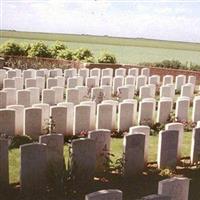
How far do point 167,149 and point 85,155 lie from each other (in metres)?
1.78

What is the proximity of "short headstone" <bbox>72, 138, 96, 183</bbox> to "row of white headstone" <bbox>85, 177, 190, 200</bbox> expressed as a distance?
2.23 metres

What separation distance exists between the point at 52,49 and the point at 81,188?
18987 mm

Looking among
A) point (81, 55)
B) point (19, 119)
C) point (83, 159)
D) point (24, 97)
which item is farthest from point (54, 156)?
point (81, 55)

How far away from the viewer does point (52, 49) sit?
2588 centimetres

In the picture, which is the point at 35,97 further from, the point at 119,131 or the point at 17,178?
the point at 17,178

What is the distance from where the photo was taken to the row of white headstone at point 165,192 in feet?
16.8

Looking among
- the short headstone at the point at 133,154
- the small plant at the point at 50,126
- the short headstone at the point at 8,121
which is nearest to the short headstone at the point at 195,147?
the short headstone at the point at 133,154

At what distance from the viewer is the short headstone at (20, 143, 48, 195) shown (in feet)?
23.2

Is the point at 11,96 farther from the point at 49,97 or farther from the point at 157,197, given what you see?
the point at 157,197

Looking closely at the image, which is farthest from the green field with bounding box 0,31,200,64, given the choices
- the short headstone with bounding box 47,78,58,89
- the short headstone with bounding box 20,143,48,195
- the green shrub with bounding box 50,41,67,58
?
the short headstone with bounding box 20,143,48,195

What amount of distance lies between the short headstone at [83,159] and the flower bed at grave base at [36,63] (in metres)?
14.4

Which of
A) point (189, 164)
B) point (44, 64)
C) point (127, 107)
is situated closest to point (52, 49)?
point (44, 64)

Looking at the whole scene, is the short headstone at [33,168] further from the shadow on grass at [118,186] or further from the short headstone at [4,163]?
the short headstone at [4,163]

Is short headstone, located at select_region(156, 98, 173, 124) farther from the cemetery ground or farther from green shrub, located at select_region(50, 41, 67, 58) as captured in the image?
green shrub, located at select_region(50, 41, 67, 58)
